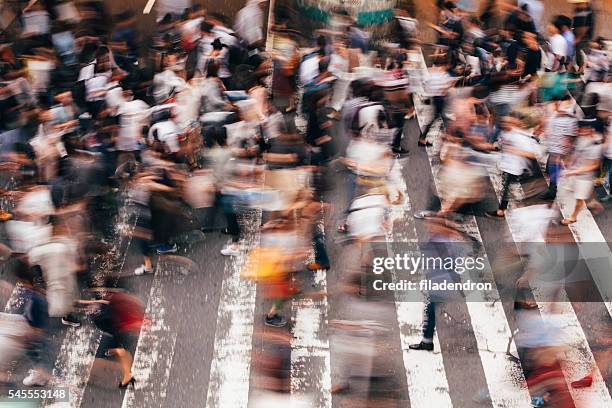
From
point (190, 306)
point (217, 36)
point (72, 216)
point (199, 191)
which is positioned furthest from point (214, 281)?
point (217, 36)

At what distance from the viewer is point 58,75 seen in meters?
13.2

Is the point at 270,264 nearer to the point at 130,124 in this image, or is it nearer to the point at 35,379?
the point at 35,379

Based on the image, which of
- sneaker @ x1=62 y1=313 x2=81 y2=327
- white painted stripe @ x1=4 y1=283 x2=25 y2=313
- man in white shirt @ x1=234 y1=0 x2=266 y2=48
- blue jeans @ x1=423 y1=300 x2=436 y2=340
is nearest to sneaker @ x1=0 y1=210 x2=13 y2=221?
white painted stripe @ x1=4 y1=283 x2=25 y2=313

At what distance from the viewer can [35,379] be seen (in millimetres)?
8422

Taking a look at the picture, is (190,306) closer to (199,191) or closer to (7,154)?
(199,191)

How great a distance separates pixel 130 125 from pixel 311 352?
4724 millimetres

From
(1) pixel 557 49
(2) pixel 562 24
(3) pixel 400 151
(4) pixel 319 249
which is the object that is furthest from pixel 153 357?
(2) pixel 562 24

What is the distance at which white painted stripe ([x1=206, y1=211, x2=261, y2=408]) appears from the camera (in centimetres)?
833

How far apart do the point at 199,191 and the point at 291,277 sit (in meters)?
2.53

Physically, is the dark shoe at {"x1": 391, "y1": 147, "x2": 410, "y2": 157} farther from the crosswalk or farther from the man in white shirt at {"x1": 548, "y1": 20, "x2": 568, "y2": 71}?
the man in white shirt at {"x1": 548, "y1": 20, "x2": 568, "y2": 71}

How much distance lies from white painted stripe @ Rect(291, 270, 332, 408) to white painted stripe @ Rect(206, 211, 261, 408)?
0.58 metres

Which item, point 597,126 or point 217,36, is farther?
point 217,36

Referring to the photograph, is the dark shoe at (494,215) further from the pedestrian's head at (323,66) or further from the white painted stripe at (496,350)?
the pedestrian's head at (323,66)

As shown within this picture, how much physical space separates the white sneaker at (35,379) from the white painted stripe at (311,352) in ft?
9.79
